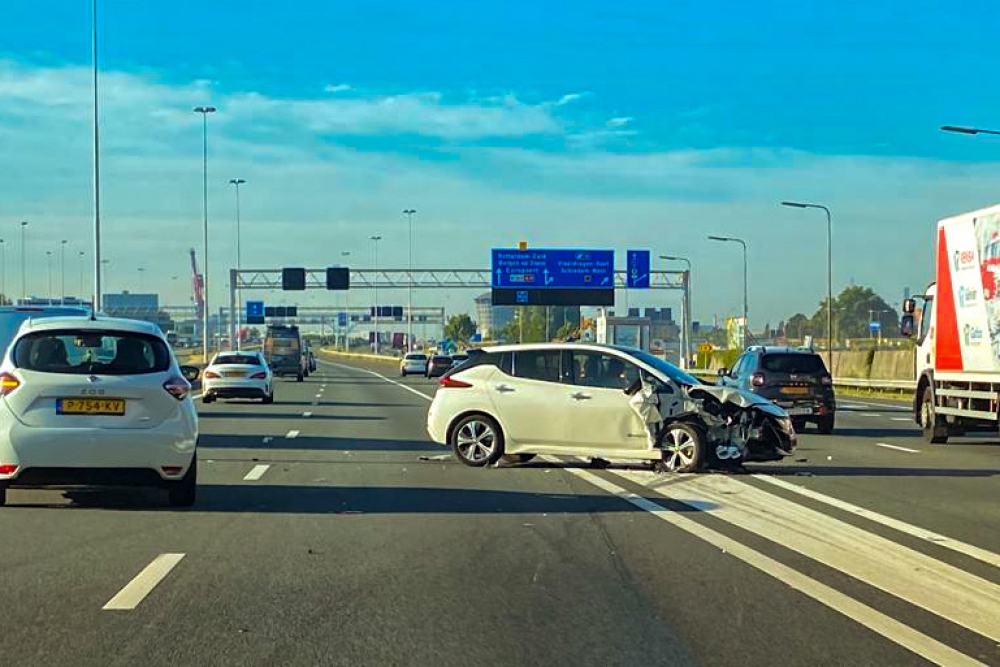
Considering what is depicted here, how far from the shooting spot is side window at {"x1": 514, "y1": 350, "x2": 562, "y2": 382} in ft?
54.4

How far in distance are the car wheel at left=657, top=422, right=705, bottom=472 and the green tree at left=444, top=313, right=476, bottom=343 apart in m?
149

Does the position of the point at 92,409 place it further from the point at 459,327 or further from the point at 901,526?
the point at 459,327

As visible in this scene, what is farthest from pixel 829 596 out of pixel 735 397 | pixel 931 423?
pixel 931 423

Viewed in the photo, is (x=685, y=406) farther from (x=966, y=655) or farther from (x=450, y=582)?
(x=966, y=655)

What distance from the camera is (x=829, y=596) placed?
836cm

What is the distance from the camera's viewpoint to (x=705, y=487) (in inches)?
575

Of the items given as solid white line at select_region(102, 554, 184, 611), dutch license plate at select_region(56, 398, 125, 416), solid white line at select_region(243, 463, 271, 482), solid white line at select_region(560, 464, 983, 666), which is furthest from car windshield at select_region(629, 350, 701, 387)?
solid white line at select_region(102, 554, 184, 611)

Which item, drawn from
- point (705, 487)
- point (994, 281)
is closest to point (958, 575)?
point (705, 487)

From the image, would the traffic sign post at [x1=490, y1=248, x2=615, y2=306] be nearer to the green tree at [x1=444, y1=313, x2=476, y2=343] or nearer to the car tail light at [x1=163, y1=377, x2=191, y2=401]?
the car tail light at [x1=163, y1=377, x2=191, y2=401]

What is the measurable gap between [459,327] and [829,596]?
161 metres

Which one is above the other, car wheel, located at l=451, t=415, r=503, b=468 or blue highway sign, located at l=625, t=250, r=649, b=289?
blue highway sign, located at l=625, t=250, r=649, b=289

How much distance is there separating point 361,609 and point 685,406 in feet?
28.3

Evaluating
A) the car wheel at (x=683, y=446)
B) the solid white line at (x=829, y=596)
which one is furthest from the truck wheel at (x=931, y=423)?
the solid white line at (x=829, y=596)

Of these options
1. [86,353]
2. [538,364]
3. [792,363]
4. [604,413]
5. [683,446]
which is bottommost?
[683,446]
